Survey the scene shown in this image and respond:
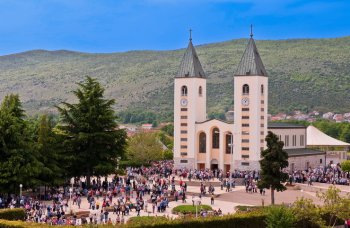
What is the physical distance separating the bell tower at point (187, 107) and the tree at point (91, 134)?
20494 mm

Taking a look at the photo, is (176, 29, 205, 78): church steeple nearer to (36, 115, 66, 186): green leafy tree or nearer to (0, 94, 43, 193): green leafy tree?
(36, 115, 66, 186): green leafy tree

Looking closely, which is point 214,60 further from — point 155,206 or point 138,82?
point 155,206

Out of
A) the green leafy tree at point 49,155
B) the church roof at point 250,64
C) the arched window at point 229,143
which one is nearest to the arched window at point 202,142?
the arched window at point 229,143

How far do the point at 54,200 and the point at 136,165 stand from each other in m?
31.6

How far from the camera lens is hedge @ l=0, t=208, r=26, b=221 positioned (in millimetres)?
35475

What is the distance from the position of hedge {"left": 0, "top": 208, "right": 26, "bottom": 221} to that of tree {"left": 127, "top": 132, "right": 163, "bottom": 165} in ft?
138

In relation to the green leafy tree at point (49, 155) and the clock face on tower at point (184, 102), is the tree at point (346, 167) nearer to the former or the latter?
the clock face on tower at point (184, 102)

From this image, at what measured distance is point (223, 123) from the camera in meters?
76.2

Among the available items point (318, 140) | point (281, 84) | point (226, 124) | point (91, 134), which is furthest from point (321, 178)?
point (281, 84)

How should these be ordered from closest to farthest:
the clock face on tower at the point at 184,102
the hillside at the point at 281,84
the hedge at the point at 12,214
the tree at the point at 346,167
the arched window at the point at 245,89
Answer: the hedge at the point at 12,214 < the tree at the point at 346,167 < the arched window at the point at 245,89 < the clock face on tower at the point at 184,102 < the hillside at the point at 281,84

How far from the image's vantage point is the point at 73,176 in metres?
57.0

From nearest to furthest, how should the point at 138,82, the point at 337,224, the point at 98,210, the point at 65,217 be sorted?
A: 1. the point at 337,224
2. the point at 65,217
3. the point at 98,210
4. the point at 138,82

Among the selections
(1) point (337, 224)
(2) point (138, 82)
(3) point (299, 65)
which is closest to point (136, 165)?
(1) point (337, 224)

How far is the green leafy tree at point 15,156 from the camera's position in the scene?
151 ft
